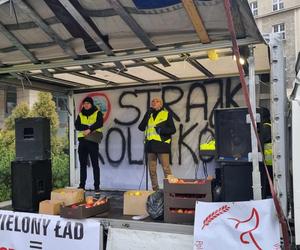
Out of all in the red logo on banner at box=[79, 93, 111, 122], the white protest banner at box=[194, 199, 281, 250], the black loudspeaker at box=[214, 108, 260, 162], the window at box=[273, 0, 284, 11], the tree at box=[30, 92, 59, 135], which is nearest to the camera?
the white protest banner at box=[194, 199, 281, 250]

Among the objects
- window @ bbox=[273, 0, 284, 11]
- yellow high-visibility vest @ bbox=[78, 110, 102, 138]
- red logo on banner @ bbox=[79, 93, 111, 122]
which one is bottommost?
yellow high-visibility vest @ bbox=[78, 110, 102, 138]

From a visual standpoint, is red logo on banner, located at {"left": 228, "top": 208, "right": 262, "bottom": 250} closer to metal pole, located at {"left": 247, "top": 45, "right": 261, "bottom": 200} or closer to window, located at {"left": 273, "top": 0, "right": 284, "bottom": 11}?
metal pole, located at {"left": 247, "top": 45, "right": 261, "bottom": 200}

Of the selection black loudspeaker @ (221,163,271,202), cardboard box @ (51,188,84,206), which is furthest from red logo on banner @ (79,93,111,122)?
black loudspeaker @ (221,163,271,202)

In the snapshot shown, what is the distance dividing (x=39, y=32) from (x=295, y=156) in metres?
2.78

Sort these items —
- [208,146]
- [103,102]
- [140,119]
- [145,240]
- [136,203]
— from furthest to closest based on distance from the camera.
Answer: [103,102], [140,119], [208,146], [136,203], [145,240]

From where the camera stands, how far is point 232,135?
397cm

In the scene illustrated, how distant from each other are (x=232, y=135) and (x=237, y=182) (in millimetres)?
496

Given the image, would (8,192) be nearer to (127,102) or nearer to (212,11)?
(127,102)

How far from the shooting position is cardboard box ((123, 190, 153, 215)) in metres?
4.23

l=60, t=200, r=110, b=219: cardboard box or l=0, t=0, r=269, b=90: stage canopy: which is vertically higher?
l=0, t=0, r=269, b=90: stage canopy

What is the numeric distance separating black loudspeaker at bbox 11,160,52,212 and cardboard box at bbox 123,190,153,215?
118 centimetres

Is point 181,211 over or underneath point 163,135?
underneath

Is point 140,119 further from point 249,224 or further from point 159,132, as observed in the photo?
point 249,224

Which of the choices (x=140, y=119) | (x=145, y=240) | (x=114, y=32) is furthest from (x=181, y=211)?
(x=140, y=119)
